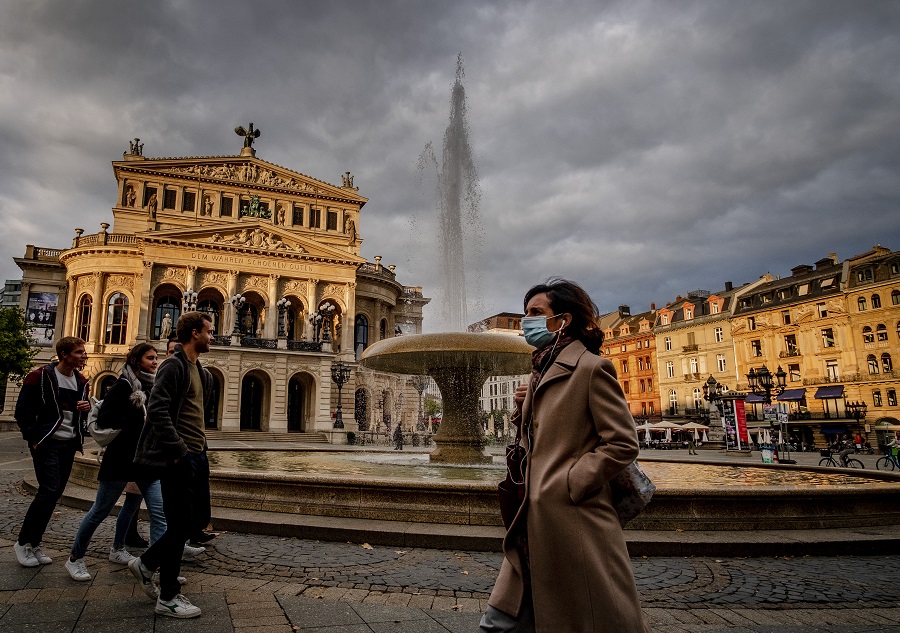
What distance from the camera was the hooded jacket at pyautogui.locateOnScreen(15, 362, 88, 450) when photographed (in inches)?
178

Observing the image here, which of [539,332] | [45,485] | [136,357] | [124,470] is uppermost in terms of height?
[136,357]

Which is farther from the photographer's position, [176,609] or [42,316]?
[42,316]

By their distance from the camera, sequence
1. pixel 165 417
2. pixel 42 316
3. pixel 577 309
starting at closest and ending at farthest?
pixel 577 309, pixel 165 417, pixel 42 316

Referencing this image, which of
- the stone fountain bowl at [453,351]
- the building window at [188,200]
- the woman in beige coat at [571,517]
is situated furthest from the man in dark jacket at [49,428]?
the building window at [188,200]

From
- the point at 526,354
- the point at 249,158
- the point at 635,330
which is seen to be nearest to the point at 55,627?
the point at 526,354

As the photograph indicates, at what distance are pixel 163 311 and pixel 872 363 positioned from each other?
48704 millimetres

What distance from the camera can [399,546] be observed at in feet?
17.4

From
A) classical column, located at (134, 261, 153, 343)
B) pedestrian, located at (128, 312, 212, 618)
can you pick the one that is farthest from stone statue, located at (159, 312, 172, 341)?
pedestrian, located at (128, 312, 212, 618)

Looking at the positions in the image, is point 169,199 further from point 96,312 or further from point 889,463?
point 889,463

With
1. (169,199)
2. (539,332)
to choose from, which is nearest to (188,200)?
(169,199)

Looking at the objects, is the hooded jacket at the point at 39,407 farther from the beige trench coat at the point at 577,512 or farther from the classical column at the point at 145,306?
the classical column at the point at 145,306

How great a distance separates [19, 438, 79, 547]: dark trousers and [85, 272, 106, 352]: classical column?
3753 cm

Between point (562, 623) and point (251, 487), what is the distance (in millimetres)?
5533

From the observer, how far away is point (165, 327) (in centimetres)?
3472
